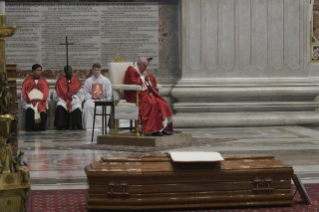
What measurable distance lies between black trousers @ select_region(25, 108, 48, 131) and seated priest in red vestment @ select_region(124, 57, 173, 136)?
11.6 ft

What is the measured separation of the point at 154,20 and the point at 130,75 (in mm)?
4252

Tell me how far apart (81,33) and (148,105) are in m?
4.69

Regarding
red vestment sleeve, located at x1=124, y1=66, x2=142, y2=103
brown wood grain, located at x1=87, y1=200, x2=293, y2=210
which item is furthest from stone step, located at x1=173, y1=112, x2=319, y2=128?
brown wood grain, located at x1=87, y1=200, x2=293, y2=210

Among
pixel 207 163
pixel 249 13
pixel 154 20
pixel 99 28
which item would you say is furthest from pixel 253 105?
pixel 207 163

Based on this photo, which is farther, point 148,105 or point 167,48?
point 167,48

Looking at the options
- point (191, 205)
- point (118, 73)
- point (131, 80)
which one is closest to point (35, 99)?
point (118, 73)

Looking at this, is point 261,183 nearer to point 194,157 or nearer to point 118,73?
point 194,157

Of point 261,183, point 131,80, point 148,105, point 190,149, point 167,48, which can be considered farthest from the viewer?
point 167,48

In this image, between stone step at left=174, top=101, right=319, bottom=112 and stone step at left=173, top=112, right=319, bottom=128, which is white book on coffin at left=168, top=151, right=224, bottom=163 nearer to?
stone step at left=173, top=112, right=319, bottom=128

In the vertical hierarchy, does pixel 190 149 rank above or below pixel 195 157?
below

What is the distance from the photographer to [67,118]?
1209 cm

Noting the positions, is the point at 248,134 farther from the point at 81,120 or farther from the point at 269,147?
the point at 81,120

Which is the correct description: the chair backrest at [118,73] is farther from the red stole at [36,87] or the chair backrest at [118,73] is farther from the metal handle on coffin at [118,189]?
the metal handle on coffin at [118,189]

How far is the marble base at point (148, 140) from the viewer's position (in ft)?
27.0
